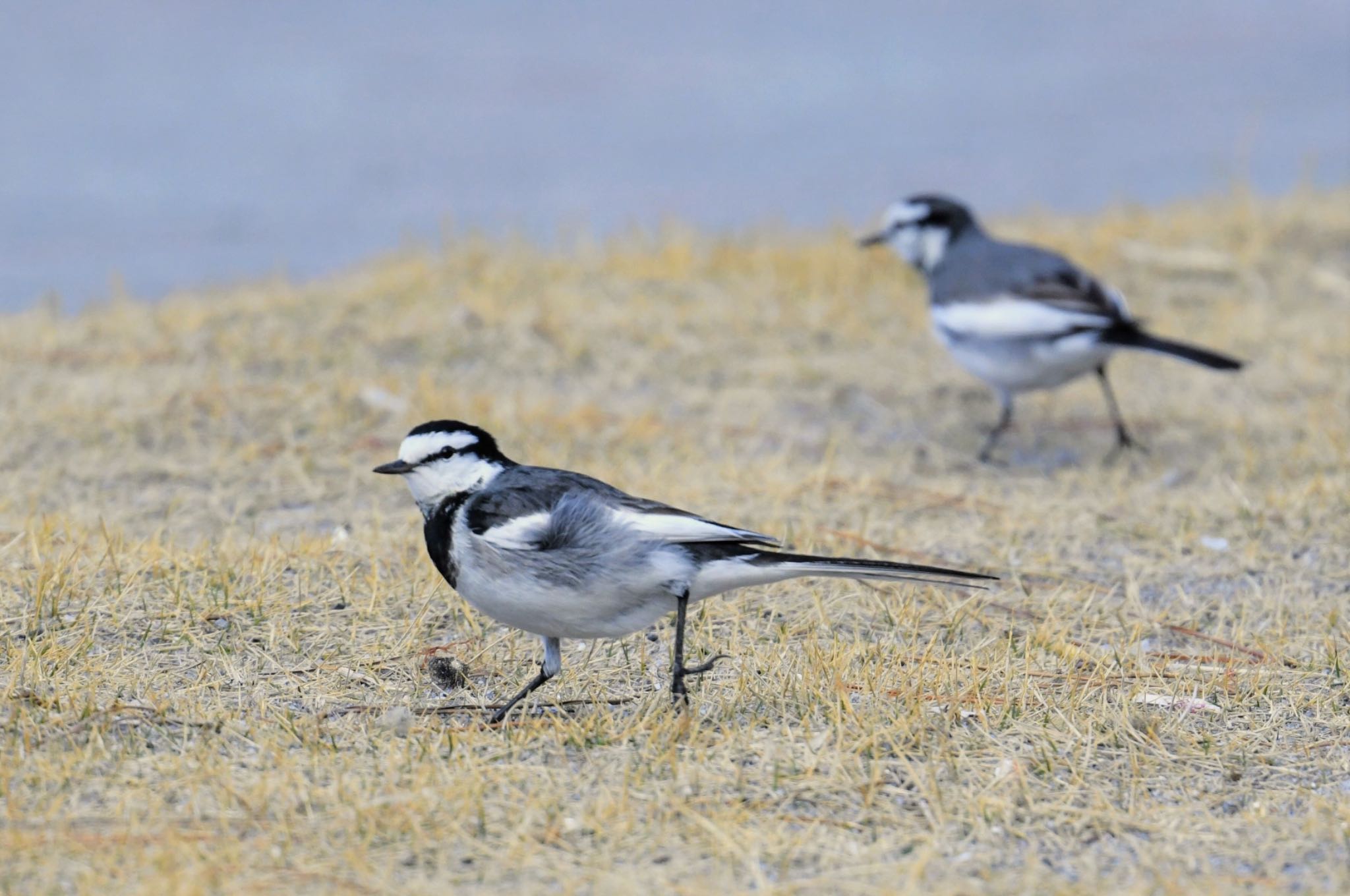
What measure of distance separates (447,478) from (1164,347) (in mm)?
4069

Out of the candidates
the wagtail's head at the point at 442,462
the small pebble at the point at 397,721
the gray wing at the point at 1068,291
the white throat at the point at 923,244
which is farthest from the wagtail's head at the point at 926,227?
the small pebble at the point at 397,721

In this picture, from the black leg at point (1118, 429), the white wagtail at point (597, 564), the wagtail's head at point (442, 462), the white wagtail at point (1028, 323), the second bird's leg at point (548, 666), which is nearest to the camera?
the white wagtail at point (597, 564)

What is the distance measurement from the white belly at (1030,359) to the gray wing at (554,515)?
3.79 m

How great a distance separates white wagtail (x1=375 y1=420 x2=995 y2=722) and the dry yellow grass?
0.25 m

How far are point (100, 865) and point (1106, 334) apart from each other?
5452 millimetres

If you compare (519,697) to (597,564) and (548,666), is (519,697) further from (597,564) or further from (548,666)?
(597,564)

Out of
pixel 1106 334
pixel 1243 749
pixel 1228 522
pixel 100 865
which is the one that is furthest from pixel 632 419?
pixel 100 865

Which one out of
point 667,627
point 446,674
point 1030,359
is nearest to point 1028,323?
point 1030,359

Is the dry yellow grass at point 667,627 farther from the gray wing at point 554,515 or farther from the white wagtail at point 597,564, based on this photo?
the gray wing at point 554,515

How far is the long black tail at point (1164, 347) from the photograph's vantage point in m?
7.18

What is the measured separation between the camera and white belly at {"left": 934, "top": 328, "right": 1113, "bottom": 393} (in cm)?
750

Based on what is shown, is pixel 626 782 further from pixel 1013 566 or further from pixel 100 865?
pixel 1013 566

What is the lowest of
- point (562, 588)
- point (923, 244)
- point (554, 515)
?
point (562, 588)

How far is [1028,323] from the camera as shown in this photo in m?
7.57
